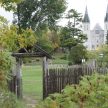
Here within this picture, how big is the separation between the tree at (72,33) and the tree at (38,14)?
55.7 ft

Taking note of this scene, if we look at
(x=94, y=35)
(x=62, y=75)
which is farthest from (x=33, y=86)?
(x=94, y=35)

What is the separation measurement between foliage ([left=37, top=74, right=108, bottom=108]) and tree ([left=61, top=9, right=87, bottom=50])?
86.3m

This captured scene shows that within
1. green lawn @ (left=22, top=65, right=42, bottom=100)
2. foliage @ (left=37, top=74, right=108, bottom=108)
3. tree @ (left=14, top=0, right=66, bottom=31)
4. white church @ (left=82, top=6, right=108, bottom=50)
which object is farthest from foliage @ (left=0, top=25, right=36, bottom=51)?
white church @ (left=82, top=6, right=108, bottom=50)

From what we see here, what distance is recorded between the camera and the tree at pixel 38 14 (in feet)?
241

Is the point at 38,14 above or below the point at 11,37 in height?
above

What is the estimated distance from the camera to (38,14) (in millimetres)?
75562

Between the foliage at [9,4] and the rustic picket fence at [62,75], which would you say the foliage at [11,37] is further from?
the rustic picket fence at [62,75]

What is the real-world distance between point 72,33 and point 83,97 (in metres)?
94.8

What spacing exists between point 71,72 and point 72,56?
4374 centimetres

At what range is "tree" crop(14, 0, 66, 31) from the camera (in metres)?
73.4

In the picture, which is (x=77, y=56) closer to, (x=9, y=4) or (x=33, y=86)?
(x=33, y=86)

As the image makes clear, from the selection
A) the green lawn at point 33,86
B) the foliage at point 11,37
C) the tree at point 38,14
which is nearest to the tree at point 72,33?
the tree at point 38,14

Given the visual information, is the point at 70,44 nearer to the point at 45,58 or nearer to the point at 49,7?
the point at 49,7

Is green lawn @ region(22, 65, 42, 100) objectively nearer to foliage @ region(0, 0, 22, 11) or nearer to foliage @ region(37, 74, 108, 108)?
Answer: foliage @ region(0, 0, 22, 11)
